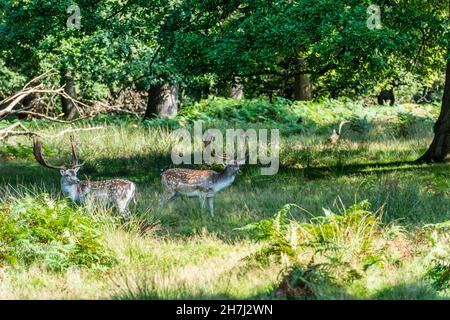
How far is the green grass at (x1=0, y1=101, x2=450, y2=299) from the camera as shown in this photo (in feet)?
26.0

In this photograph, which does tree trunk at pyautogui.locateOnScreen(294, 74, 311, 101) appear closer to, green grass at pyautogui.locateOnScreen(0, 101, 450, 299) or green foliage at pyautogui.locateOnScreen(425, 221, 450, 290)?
green grass at pyautogui.locateOnScreen(0, 101, 450, 299)

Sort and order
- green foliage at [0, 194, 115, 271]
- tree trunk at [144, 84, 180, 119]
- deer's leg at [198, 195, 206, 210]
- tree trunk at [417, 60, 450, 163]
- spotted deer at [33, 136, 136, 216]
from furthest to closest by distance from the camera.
A: 1. tree trunk at [144, 84, 180, 119]
2. tree trunk at [417, 60, 450, 163]
3. deer's leg at [198, 195, 206, 210]
4. spotted deer at [33, 136, 136, 216]
5. green foliage at [0, 194, 115, 271]

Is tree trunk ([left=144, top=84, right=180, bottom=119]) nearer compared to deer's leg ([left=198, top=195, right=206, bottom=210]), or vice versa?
deer's leg ([left=198, top=195, right=206, bottom=210])

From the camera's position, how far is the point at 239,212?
39.1 feet

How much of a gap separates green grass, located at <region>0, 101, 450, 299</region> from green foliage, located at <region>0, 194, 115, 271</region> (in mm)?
112

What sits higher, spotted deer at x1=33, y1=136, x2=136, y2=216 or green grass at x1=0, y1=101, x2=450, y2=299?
spotted deer at x1=33, y1=136, x2=136, y2=216

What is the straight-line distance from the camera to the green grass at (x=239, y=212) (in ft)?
26.0

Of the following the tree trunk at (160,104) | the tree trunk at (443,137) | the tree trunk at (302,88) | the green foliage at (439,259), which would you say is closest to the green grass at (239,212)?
the green foliage at (439,259)

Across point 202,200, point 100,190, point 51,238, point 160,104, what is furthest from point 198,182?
point 160,104

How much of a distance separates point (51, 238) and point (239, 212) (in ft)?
10.9

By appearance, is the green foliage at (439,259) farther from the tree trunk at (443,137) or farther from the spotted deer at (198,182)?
the tree trunk at (443,137)

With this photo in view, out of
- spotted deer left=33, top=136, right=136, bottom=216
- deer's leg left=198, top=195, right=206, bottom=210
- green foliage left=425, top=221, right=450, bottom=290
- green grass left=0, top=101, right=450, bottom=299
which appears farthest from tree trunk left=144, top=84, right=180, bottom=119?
green foliage left=425, top=221, right=450, bottom=290
